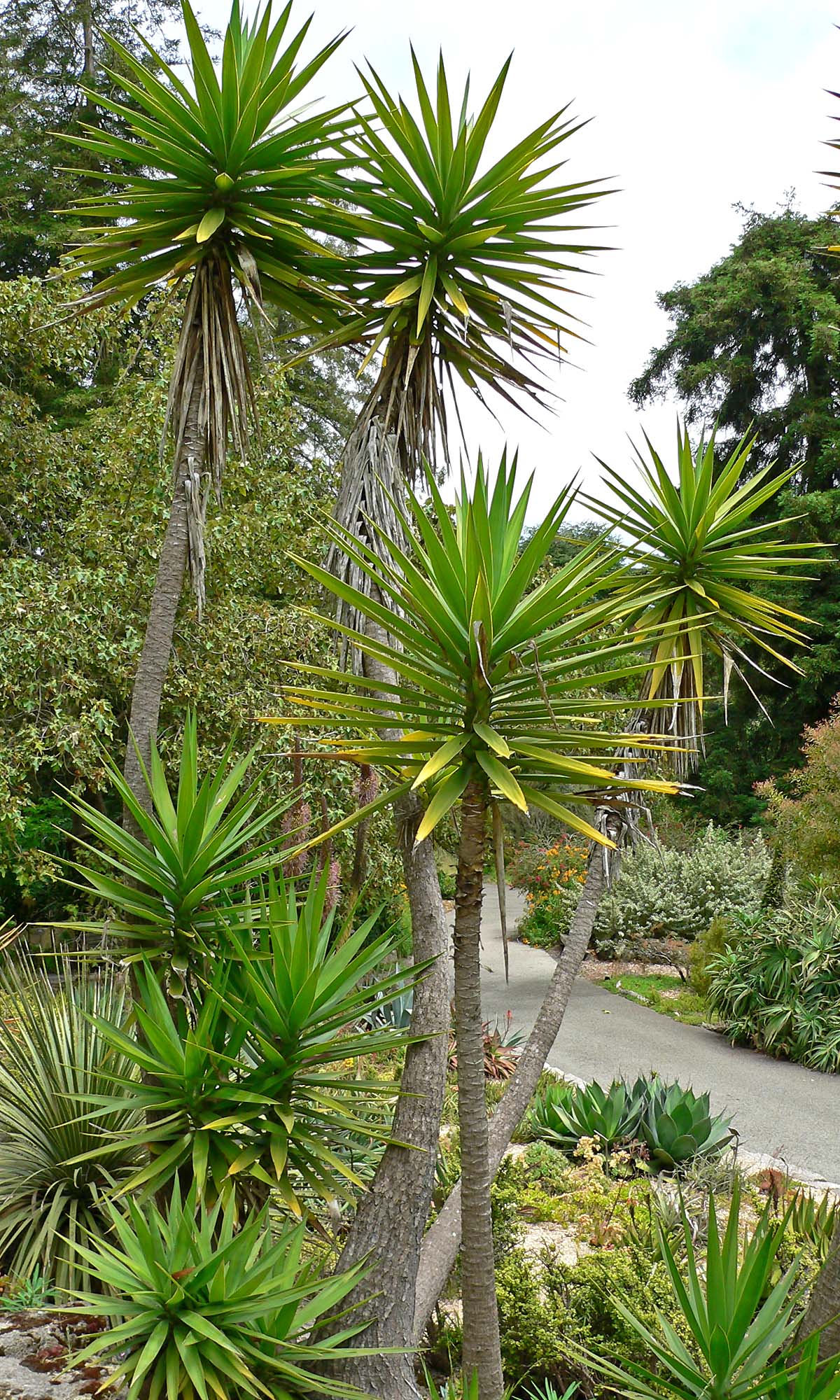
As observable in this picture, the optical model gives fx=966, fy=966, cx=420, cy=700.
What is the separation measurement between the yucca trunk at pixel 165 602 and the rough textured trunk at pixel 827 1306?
3049 millimetres

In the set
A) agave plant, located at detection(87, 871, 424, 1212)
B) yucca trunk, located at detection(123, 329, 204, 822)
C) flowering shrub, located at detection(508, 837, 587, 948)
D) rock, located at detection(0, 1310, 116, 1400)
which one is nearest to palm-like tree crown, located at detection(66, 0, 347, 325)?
yucca trunk, located at detection(123, 329, 204, 822)

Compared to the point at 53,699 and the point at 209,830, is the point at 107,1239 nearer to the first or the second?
the point at 209,830

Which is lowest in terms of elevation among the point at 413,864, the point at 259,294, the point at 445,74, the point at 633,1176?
the point at 633,1176

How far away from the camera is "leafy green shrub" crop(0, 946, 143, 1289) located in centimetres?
447

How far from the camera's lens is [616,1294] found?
13.8 ft

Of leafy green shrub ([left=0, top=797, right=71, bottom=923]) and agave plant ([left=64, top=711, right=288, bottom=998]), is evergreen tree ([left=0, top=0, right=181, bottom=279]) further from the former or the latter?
agave plant ([left=64, top=711, right=288, bottom=998])

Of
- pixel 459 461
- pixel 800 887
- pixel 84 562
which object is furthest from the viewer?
pixel 800 887

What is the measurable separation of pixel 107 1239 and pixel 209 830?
2327mm

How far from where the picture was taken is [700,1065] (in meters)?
10.3

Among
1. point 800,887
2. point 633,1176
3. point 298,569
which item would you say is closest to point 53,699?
point 298,569

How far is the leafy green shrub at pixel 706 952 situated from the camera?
43.7ft

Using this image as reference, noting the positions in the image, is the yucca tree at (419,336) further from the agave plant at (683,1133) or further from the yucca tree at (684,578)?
the agave plant at (683,1133)

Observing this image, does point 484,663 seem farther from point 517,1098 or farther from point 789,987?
point 789,987

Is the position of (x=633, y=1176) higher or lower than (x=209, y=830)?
lower
